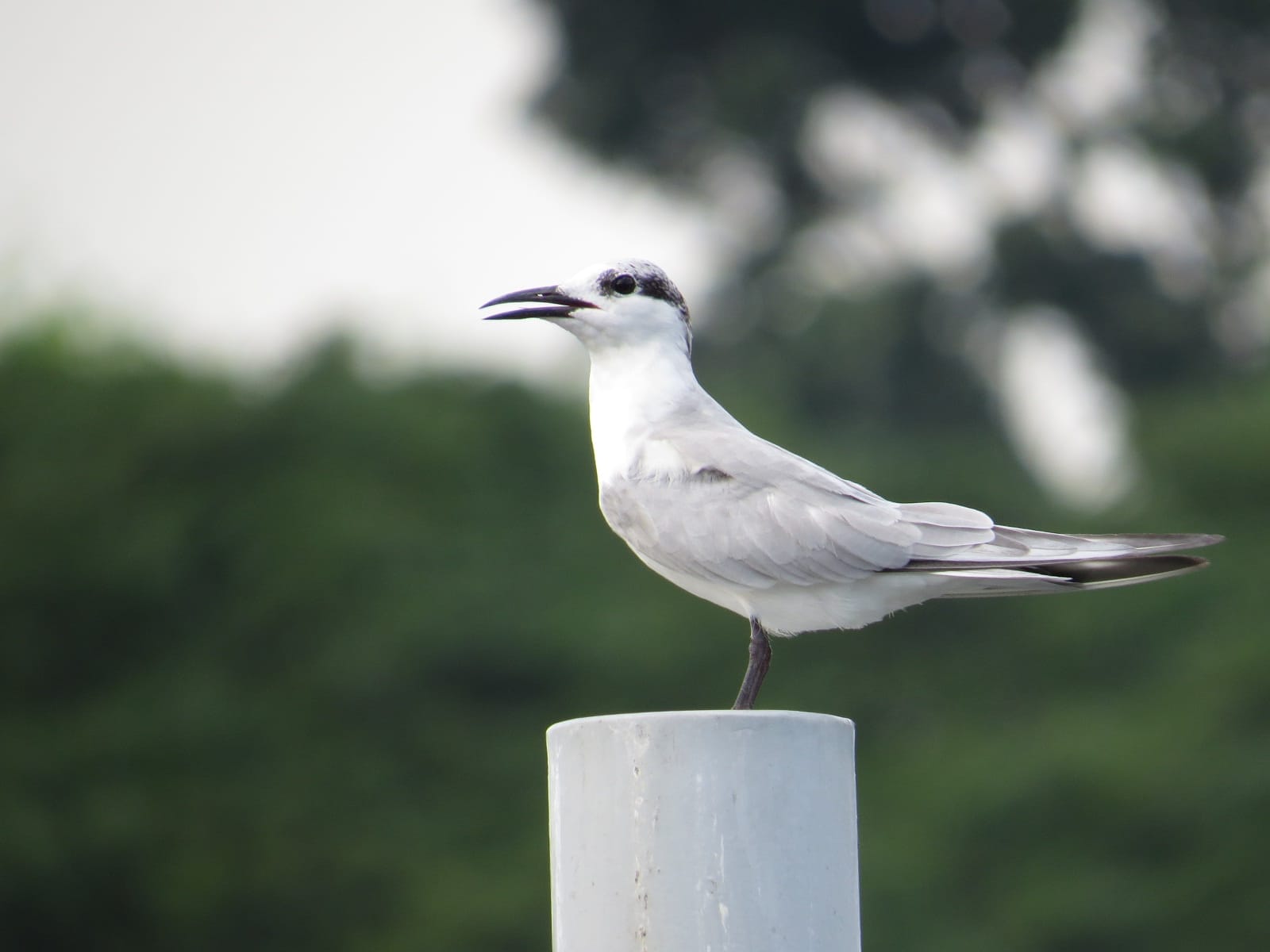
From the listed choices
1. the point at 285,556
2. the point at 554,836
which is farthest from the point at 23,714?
the point at 554,836

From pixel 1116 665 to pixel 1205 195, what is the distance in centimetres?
662

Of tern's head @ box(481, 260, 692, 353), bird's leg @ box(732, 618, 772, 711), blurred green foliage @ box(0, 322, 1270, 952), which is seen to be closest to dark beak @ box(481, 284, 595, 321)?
tern's head @ box(481, 260, 692, 353)

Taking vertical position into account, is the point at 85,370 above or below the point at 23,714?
above

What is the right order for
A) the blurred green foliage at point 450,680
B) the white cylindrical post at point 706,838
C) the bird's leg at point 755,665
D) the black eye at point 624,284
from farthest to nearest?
the blurred green foliage at point 450,680
the black eye at point 624,284
the bird's leg at point 755,665
the white cylindrical post at point 706,838

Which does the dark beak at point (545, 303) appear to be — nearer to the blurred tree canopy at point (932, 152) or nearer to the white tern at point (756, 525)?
the white tern at point (756, 525)

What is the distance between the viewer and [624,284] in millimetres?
5625

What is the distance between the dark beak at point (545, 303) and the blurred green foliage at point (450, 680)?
26.2 ft

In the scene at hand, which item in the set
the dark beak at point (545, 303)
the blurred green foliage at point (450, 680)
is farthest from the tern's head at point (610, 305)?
the blurred green foliage at point (450, 680)

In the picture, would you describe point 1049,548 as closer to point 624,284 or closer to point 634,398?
point 634,398

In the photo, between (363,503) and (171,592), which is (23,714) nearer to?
(171,592)

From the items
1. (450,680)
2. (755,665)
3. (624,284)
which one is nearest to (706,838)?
(755,665)

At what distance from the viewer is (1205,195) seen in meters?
20.8

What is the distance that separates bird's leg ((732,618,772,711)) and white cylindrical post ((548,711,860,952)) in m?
0.99

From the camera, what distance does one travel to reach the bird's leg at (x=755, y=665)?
16.7 ft
